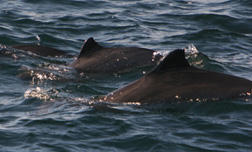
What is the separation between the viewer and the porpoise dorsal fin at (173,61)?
26.6 ft

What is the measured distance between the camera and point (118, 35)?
1630cm

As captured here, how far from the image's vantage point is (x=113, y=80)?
10.8 metres

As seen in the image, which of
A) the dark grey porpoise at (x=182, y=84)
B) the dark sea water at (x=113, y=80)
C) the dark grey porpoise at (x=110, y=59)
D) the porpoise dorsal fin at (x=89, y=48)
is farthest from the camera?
the porpoise dorsal fin at (x=89, y=48)

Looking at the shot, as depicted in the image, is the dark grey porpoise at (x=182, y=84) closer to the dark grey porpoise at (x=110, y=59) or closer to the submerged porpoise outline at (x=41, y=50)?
the dark grey porpoise at (x=110, y=59)

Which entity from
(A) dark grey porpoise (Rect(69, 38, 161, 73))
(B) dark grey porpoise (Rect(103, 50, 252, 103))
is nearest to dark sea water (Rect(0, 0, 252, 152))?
(B) dark grey porpoise (Rect(103, 50, 252, 103))

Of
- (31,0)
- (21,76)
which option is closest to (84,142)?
(21,76)

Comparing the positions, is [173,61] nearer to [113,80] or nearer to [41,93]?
[41,93]

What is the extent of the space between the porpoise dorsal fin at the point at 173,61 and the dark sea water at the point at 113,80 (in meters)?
0.63

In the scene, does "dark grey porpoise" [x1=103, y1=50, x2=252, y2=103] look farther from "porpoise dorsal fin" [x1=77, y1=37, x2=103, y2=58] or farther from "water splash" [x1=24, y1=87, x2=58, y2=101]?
"porpoise dorsal fin" [x1=77, y1=37, x2=103, y2=58]

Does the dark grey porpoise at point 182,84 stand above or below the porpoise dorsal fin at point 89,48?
below

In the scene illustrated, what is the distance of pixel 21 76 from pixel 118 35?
5887mm

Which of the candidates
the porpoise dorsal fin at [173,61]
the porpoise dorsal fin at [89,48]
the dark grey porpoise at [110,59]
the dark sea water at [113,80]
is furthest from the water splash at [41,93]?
the porpoise dorsal fin at [173,61]

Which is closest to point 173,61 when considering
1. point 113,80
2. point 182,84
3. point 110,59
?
point 182,84

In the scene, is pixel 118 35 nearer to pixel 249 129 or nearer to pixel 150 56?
pixel 150 56
